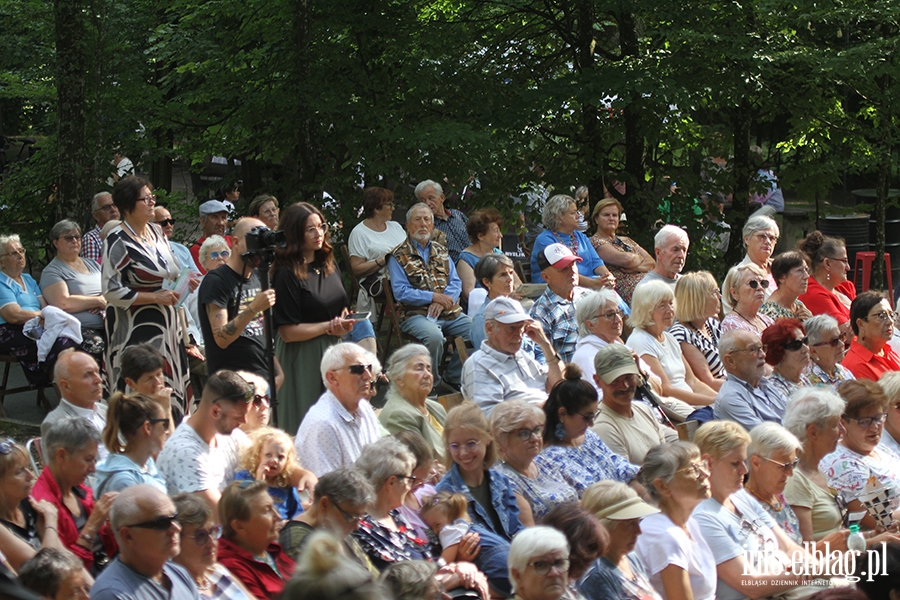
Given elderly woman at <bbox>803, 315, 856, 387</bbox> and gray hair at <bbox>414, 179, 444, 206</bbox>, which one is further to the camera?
gray hair at <bbox>414, 179, 444, 206</bbox>

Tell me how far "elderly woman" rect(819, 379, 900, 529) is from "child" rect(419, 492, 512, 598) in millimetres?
2125

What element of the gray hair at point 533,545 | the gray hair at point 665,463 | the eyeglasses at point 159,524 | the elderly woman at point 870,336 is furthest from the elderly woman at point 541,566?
the elderly woman at point 870,336

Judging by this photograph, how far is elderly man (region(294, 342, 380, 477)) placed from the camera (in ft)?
16.7

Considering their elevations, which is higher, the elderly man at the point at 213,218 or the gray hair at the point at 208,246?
the elderly man at the point at 213,218

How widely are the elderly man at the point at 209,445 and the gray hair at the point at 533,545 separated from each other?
4.64 feet

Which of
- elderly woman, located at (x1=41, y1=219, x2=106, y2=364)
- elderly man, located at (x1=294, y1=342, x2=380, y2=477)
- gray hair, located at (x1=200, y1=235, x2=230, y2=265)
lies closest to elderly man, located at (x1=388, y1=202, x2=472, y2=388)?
gray hair, located at (x1=200, y1=235, x2=230, y2=265)

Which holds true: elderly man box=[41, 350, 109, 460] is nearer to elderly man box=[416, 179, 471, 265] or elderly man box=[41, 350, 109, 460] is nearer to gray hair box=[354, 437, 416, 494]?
gray hair box=[354, 437, 416, 494]

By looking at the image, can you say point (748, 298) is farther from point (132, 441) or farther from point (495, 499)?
point (132, 441)

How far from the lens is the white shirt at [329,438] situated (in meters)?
5.06

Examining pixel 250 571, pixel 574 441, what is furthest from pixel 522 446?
pixel 250 571

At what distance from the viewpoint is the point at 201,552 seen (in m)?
3.72

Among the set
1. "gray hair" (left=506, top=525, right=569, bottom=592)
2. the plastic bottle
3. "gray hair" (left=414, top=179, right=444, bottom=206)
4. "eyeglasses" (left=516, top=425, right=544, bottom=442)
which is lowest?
the plastic bottle

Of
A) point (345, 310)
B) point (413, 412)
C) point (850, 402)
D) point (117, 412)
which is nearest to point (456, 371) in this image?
point (345, 310)

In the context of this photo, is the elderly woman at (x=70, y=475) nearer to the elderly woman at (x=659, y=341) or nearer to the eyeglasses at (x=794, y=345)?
the elderly woman at (x=659, y=341)
